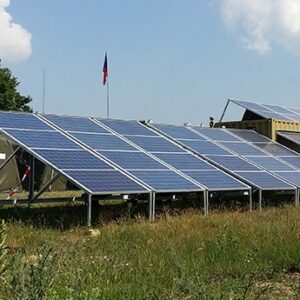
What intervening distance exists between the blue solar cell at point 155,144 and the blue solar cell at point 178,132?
4.05ft

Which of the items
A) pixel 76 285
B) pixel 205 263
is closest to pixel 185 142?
pixel 205 263

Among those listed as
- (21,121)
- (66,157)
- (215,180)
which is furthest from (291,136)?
(66,157)

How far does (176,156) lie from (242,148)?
4330 millimetres

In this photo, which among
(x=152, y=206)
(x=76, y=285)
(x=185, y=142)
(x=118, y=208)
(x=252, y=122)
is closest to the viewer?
(x=76, y=285)

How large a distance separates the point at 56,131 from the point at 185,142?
16.2 ft

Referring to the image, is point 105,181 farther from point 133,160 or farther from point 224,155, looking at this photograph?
point 224,155

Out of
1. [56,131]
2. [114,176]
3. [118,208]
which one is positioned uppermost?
[56,131]

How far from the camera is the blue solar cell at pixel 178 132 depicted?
19.6 meters

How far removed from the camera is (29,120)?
15727 mm

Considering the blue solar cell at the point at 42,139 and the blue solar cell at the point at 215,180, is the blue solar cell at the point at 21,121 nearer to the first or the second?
the blue solar cell at the point at 42,139

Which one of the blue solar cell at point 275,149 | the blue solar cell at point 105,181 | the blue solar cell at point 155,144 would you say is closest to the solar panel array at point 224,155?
the blue solar cell at point 155,144

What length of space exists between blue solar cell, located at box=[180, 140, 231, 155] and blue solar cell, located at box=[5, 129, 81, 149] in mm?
4920

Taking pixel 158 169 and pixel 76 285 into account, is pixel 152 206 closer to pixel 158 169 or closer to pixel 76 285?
pixel 158 169

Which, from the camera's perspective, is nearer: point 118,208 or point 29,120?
point 29,120
